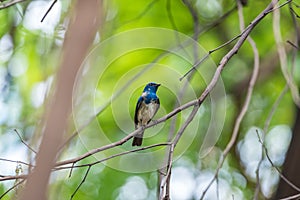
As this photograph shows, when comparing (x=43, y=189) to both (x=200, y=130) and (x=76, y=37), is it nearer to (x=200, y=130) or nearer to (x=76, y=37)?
(x=76, y=37)

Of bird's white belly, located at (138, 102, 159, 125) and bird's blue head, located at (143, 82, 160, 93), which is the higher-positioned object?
bird's blue head, located at (143, 82, 160, 93)

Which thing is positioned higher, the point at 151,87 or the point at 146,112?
the point at 151,87

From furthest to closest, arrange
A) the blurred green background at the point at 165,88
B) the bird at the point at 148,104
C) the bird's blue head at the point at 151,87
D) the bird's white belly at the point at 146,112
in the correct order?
the blurred green background at the point at 165,88
the bird's blue head at the point at 151,87
the bird at the point at 148,104
the bird's white belly at the point at 146,112

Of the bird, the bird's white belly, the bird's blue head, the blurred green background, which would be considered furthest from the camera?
the blurred green background

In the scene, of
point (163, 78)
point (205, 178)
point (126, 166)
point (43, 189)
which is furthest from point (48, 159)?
point (205, 178)

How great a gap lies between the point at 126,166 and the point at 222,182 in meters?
1.55

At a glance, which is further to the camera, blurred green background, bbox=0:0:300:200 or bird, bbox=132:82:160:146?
blurred green background, bbox=0:0:300:200

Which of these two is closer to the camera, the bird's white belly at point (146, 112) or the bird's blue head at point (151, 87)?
the bird's white belly at point (146, 112)

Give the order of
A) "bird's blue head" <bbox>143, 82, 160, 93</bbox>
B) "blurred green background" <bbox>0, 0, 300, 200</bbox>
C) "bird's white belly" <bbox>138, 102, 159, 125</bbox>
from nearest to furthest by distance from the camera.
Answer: "bird's white belly" <bbox>138, 102, 159, 125</bbox> < "bird's blue head" <bbox>143, 82, 160, 93</bbox> < "blurred green background" <bbox>0, 0, 300, 200</bbox>

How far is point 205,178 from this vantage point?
11.8 feet

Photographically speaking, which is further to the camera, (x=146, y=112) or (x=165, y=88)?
(x=165, y=88)

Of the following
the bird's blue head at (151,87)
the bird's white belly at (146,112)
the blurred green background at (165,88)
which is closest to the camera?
the bird's white belly at (146,112)

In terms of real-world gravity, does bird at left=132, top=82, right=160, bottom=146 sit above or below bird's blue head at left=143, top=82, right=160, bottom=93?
below

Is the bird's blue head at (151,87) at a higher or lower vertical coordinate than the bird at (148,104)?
higher
